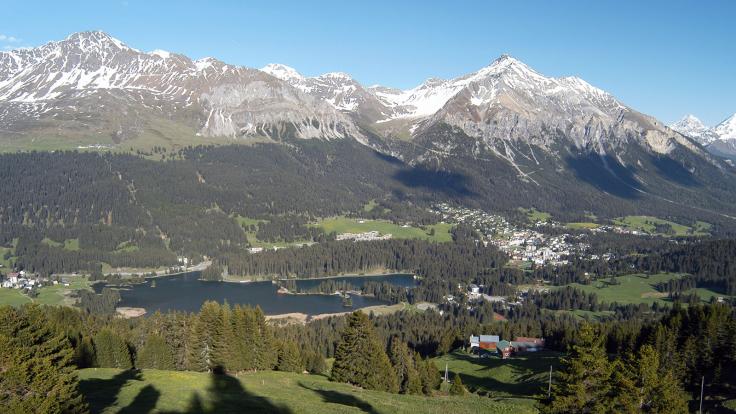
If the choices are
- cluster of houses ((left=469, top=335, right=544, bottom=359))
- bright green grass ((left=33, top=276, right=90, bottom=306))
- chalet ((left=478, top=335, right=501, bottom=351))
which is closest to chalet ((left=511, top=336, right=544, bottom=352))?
cluster of houses ((left=469, top=335, right=544, bottom=359))

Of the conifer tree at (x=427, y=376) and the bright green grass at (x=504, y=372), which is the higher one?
the conifer tree at (x=427, y=376)

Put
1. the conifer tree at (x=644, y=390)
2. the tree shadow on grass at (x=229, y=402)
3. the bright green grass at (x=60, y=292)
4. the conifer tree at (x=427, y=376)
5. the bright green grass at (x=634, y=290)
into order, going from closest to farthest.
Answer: the conifer tree at (x=644, y=390) → the tree shadow on grass at (x=229, y=402) → the conifer tree at (x=427, y=376) → the bright green grass at (x=60, y=292) → the bright green grass at (x=634, y=290)

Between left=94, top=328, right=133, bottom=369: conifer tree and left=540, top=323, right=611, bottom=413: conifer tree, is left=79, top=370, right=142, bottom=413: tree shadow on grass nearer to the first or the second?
left=94, top=328, right=133, bottom=369: conifer tree

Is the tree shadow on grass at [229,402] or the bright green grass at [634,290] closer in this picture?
the tree shadow on grass at [229,402]

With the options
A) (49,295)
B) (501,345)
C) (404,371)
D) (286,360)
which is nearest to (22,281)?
(49,295)

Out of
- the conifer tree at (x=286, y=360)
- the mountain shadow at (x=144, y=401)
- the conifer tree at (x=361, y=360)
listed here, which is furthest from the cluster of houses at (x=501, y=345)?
the mountain shadow at (x=144, y=401)

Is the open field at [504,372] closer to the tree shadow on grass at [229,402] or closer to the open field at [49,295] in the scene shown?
the tree shadow on grass at [229,402]
